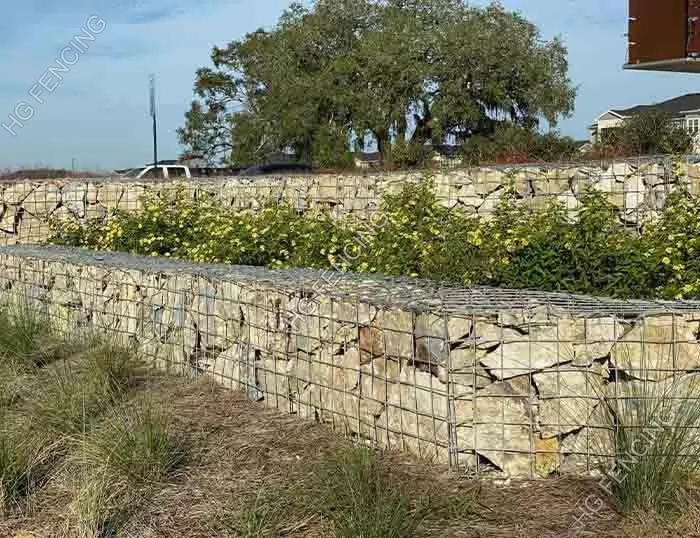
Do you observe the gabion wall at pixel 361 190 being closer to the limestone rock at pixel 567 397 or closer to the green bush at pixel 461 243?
the green bush at pixel 461 243

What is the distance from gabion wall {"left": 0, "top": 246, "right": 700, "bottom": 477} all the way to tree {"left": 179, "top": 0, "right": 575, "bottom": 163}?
19060 mm

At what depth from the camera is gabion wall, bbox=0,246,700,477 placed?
12.5 feet

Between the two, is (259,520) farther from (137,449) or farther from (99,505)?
(137,449)

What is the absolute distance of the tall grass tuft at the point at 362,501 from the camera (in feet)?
10.2

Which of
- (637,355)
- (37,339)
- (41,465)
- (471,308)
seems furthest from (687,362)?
(37,339)

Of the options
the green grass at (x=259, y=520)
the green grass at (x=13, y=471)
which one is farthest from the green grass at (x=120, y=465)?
the green grass at (x=259, y=520)

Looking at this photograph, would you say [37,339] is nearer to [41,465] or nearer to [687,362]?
[41,465]

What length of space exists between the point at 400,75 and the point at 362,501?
22120mm

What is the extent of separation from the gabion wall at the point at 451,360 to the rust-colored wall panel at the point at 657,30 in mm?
12005

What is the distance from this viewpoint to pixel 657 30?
1572 centimetres

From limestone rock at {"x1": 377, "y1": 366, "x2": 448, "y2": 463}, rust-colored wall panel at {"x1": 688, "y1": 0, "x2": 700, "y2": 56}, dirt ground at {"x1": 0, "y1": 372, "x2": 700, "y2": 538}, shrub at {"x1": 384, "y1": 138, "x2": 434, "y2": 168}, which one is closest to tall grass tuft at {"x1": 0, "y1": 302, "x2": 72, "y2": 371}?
dirt ground at {"x1": 0, "y1": 372, "x2": 700, "y2": 538}

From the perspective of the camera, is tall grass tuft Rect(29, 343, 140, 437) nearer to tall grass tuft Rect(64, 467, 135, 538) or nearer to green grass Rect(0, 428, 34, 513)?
green grass Rect(0, 428, 34, 513)

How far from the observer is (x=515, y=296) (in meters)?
4.54

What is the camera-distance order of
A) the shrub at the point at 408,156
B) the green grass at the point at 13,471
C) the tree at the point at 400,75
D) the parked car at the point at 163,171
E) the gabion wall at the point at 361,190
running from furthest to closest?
the tree at the point at 400,75 → the parked car at the point at 163,171 → the shrub at the point at 408,156 → the gabion wall at the point at 361,190 → the green grass at the point at 13,471
